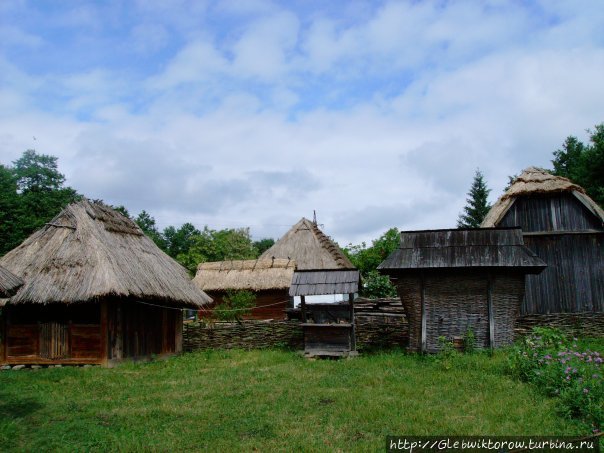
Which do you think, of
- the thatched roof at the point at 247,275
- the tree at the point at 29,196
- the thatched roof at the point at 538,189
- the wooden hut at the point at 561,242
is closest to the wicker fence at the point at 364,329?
the wooden hut at the point at 561,242

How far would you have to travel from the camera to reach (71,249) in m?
16.4

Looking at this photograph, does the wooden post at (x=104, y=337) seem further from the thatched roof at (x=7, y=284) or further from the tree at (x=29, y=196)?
the tree at (x=29, y=196)

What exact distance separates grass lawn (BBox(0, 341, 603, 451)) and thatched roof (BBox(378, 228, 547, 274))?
2397 millimetres

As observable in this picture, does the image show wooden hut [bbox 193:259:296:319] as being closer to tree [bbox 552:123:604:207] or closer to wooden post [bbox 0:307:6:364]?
wooden post [bbox 0:307:6:364]

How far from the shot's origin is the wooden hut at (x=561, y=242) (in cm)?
1884

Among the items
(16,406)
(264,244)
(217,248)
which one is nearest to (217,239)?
(217,248)

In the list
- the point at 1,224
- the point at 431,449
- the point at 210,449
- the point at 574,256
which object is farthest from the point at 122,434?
the point at 1,224

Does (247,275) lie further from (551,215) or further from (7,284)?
(7,284)

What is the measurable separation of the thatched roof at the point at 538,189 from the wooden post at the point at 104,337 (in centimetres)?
1370

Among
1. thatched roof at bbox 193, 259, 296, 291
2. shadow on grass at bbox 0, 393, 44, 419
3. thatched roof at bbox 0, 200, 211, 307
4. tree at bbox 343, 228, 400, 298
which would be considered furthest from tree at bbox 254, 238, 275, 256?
shadow on grass at bbox 0, 393, 44, 419

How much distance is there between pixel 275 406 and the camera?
926 centimetres

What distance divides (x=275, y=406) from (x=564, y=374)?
195 inches

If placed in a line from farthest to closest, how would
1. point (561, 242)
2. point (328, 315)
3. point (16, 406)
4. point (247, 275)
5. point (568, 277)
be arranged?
point (247, 275), point (561, 242), point (568, 277), point (328, 315), point (16, 406)

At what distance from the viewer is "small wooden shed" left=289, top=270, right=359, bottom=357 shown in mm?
14945
